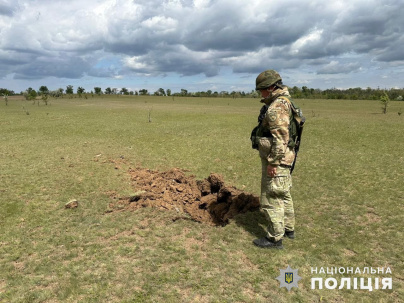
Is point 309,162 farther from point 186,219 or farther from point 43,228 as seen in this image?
point 43,228

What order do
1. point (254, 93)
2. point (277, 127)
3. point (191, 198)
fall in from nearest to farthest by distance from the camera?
point (277, 127), point (191, 198), point (254, 93)

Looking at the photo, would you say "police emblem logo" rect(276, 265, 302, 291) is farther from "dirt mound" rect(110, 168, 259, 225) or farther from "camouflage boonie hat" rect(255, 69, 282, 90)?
"camouflage boonie hat" rect(255, 69, 282, 90)

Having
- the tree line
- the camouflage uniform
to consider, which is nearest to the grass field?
the camouflage uniform

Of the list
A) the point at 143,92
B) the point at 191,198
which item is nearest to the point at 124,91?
the point at 143,92

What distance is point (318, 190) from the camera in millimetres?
7059

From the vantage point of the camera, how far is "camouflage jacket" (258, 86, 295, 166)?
12.9ft

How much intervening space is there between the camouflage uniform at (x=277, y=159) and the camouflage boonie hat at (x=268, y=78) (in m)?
0.17

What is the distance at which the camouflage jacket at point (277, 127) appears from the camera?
3.94 metres

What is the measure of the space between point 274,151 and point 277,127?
36 cm

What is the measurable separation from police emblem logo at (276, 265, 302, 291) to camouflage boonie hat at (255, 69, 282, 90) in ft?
8.88

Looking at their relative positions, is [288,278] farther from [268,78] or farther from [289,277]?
[268,78]

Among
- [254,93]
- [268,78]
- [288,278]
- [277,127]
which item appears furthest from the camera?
[254,93]

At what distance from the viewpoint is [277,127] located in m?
3.94

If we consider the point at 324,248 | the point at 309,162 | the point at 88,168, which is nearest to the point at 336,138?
the point at 309,162
